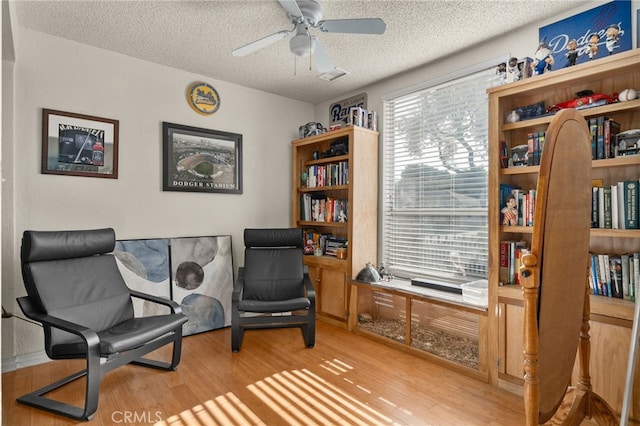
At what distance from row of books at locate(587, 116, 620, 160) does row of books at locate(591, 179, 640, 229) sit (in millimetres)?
197

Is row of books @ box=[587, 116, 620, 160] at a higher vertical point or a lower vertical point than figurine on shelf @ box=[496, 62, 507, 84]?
lower

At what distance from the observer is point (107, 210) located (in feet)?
10.3

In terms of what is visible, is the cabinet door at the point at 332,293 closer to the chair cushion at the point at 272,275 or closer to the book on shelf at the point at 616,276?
the chair cushion at the point at 272,275

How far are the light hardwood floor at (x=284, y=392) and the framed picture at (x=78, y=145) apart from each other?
5.29 feet

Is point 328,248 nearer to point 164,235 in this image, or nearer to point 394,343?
point 394,343

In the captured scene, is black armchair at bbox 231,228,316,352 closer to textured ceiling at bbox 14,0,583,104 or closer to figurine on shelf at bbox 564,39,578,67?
textured ceiling at bbox 14,0,583,104

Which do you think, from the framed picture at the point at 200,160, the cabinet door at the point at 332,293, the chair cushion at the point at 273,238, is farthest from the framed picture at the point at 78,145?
the cabinet door at the point at 332,293

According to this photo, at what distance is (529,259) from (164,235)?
3.19m

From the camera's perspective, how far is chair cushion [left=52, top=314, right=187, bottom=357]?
2196 millimetres

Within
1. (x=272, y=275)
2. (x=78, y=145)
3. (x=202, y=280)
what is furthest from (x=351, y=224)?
(x=78, y=145)

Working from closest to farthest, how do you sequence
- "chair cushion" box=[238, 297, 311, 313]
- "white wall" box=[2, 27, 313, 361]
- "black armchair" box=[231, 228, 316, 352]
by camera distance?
1. "white wall" box=[2, 27, 313, 361]
2. "chair cushion" box=[238, 297, 311, 313]
3. "black armchair" box=[231, 228, 316, 352]

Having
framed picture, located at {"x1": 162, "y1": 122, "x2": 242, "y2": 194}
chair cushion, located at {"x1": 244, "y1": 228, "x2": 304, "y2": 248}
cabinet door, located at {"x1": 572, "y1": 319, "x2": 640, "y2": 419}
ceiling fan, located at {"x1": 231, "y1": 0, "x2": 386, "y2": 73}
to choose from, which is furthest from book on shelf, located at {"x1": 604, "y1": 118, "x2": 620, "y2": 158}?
framed picture, located at {"x1": 162, "y1": 122, "x2": 242, "y2": 194}

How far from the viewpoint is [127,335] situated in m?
2.29

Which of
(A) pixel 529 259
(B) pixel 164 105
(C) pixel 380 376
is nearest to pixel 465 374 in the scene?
(C) pixel 380 376
